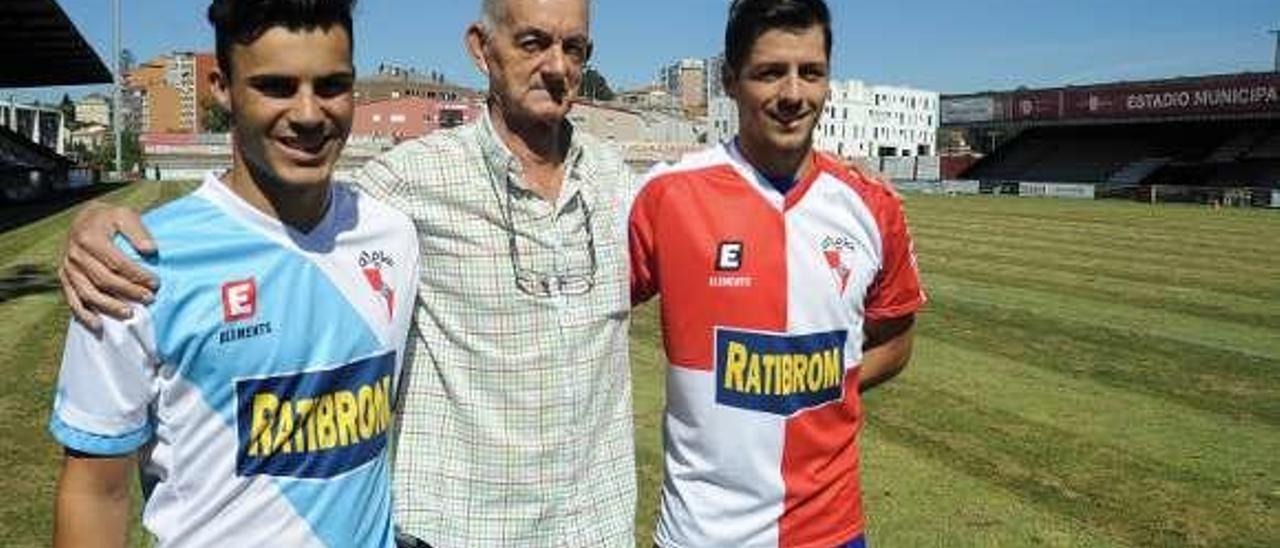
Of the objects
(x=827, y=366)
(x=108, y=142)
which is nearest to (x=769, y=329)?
(x=827, y=366)

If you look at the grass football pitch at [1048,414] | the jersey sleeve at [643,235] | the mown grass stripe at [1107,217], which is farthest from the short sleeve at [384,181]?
the mown grass stripe at [1107,217]

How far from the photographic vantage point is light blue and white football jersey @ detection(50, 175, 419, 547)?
82.7 inches

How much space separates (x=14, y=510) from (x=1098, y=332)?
10.3 meters

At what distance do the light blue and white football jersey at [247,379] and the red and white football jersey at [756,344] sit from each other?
3.00 ft

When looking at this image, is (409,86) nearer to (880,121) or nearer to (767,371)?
(880,121)

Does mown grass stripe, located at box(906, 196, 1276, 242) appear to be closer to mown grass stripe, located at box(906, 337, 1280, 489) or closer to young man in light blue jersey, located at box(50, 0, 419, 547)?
mown grass stripe, located at box(906, 337, 1280, 489)

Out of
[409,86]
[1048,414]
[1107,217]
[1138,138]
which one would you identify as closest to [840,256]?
[1048,414]

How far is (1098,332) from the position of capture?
1154 cm

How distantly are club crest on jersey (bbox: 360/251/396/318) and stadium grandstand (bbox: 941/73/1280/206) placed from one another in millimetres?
44065

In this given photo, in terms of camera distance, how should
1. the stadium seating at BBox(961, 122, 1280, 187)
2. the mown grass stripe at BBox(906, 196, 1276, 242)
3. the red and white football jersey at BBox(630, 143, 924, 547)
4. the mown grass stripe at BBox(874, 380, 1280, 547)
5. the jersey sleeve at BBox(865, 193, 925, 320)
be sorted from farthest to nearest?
1. the stadium seating at BBox(961, 122, 1280, 187)
2. the mown grass stripe at BBox(906, 196, 1276, 242)
3. the mown grass stripe at BBox(874, 380, 1280, 547)
4. the jersey sleeve at BBox(865, 193, 925, 320)
5. the red and white football jersey at BBox(630, 143, 924, 547)

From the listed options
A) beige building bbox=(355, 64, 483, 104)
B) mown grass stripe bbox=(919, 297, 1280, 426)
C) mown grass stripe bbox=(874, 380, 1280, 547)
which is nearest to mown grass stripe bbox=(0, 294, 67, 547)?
mown grass stripe bbox=(874, 380, 1280, 547)

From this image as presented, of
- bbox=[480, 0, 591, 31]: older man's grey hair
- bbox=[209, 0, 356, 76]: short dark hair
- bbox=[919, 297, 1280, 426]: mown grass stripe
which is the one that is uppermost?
bbox=[480, 0, 591, 31]: older man's grey hair

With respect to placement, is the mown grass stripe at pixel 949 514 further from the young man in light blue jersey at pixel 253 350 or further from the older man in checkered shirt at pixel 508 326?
the young man in light blue jersey at pixel 253 350

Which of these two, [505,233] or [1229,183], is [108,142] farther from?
[505,233]
